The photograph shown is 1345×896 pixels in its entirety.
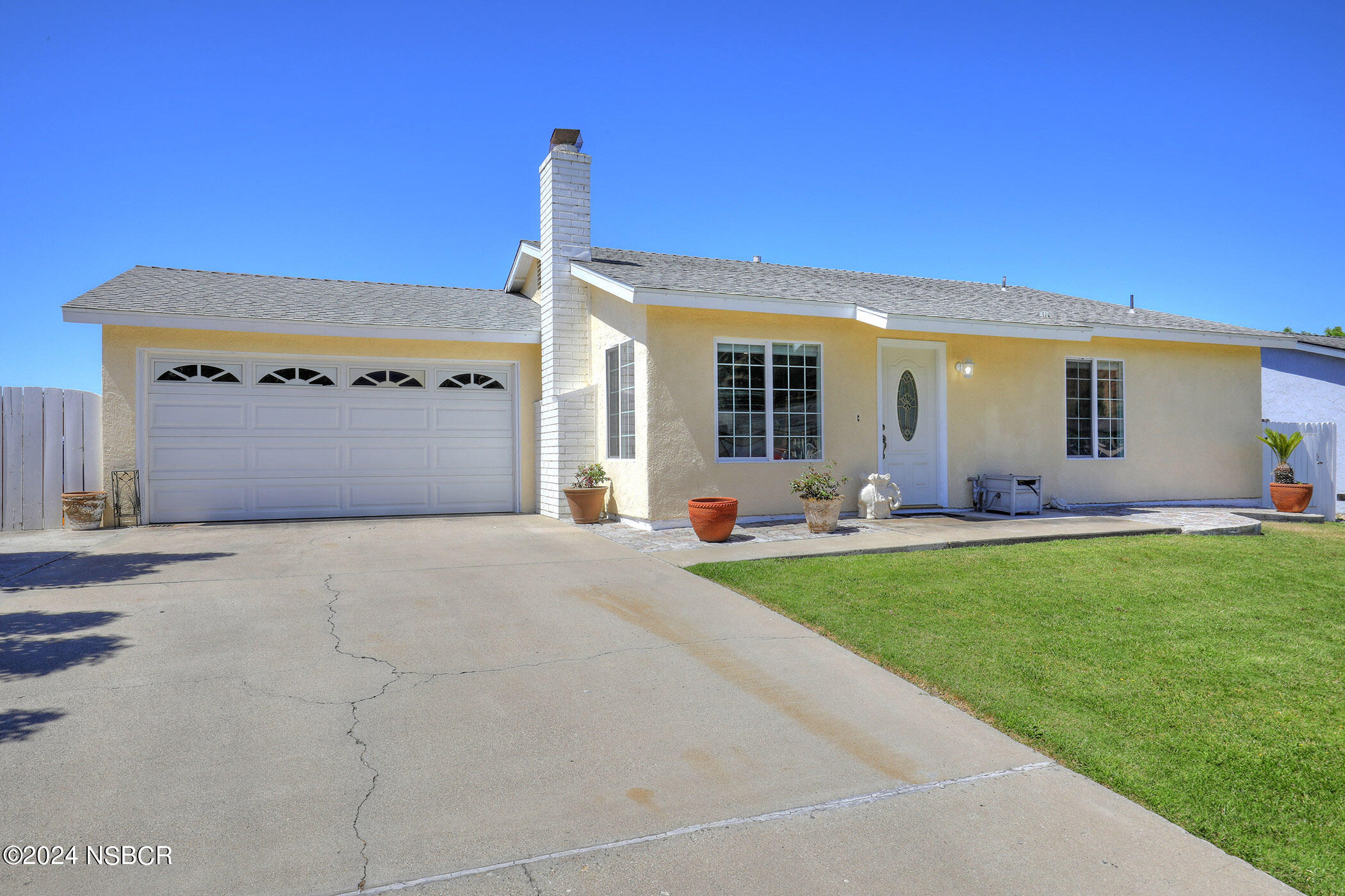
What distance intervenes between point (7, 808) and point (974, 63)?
44.8 ft

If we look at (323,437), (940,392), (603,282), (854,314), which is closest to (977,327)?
(940,392)

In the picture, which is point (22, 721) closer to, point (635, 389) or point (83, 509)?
point (635, 389)

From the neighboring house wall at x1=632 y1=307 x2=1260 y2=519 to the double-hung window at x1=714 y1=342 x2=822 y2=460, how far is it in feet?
0.45

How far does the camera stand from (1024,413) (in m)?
11.5

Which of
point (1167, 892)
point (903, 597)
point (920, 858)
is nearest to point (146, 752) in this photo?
point (920, 858)

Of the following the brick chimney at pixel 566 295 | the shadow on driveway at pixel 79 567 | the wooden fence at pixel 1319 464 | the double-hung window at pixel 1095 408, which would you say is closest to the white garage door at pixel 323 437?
the brick chimney at pixel 566 295

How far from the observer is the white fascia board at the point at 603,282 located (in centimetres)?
925

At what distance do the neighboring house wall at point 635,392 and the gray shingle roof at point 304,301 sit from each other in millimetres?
1736

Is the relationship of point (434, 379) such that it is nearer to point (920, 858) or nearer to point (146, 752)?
point (146, 752)

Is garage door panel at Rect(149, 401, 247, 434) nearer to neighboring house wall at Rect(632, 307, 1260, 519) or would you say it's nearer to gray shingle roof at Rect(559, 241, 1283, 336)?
gray shingle roof at Rect(559, 241, 1283, 336)

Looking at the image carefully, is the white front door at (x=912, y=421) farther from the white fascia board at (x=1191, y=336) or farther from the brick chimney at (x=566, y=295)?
the brick chimney at (x=566, y=295)

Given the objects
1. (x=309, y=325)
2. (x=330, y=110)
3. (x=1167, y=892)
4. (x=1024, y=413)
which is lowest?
(x=1167, y=892)

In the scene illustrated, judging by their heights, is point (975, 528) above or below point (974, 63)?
below

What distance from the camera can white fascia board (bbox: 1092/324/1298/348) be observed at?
1143 centimetres
